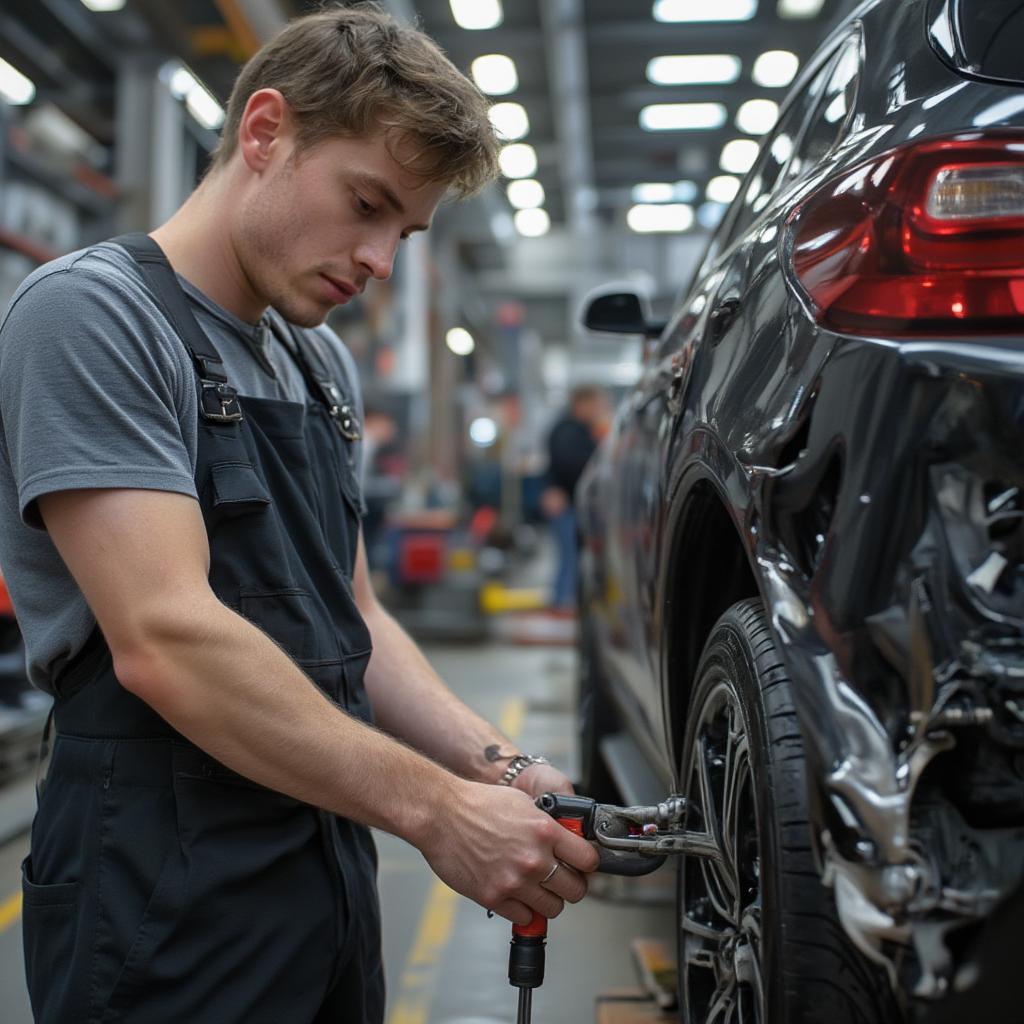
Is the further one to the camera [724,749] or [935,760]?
[724,749]

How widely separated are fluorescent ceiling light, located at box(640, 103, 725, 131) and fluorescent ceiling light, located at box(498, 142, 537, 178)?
5.45 feet

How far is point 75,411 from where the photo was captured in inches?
56.5

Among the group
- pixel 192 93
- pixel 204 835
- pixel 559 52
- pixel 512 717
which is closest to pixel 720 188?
pixel 559 52

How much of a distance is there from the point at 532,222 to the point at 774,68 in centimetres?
925

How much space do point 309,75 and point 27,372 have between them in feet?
1.91

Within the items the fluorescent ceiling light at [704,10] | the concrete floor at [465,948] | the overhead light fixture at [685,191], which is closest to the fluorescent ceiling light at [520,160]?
the overhead light fixture at [685,191]

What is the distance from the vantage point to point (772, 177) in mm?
2061

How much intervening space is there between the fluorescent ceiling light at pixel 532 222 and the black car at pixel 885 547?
2014 centimetres

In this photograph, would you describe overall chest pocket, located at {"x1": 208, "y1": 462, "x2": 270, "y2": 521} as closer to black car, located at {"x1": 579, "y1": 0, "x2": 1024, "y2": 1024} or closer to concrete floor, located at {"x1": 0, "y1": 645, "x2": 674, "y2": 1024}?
black car, located at {"x1": 579, "y1": 0, "x2": 1024, "y2": 1024}

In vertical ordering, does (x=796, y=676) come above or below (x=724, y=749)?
above

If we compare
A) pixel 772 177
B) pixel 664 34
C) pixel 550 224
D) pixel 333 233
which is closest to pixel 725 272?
pixel 772 177

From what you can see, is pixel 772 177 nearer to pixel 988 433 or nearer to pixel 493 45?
pixel 988 433

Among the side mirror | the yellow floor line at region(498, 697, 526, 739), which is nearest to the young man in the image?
the side mirror

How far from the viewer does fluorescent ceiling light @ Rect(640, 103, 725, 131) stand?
48.7 ft
